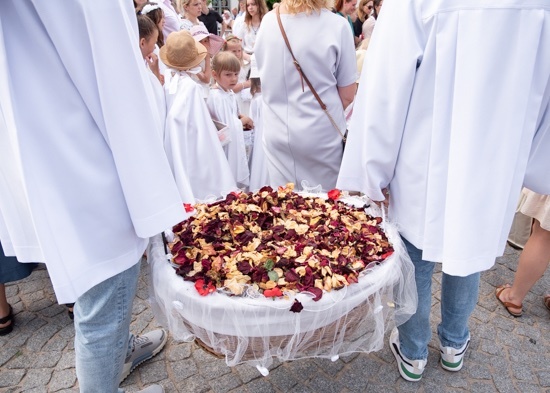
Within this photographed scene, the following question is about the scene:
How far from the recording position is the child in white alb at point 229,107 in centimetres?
346

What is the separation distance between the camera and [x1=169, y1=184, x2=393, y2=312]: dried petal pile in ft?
4.43

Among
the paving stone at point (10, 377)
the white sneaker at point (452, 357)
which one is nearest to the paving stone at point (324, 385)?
the white sneaker at point (452, 357)

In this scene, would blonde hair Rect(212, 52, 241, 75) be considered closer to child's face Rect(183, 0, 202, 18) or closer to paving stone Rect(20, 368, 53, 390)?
child's face Rect(183, 0, 202, 18)

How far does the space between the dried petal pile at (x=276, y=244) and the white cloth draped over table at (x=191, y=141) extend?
125 cm

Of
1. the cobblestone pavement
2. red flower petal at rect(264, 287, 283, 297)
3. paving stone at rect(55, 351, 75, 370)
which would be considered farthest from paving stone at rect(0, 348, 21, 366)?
red flower petal at rect(264, 287, 283, 297)

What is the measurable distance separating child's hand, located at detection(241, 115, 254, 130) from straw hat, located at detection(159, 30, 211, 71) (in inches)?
29.6

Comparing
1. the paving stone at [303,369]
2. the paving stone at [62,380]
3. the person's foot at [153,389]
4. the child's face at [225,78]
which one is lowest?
the paving stone at [303,369]

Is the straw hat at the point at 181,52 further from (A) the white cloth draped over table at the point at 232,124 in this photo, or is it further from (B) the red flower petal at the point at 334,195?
(B) the red flower petal at the point at 334,195

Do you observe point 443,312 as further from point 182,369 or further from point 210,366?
point 182,369

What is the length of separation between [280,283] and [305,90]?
→ 61.0 inches

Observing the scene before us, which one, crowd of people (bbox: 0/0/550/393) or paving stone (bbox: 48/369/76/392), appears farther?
paving stone (bbox: 48/369/76/392)

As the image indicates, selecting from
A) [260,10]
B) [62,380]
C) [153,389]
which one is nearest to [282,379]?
[153,389]

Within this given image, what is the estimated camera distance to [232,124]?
3520 mm

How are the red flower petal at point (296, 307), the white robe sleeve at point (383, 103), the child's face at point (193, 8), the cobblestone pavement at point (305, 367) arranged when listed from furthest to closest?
the child's face at point (193, 8), the cobblestone pavement at point (305, 367), the white robe sleeve at point (383, 103), the red flower petal at point (296, 307)
